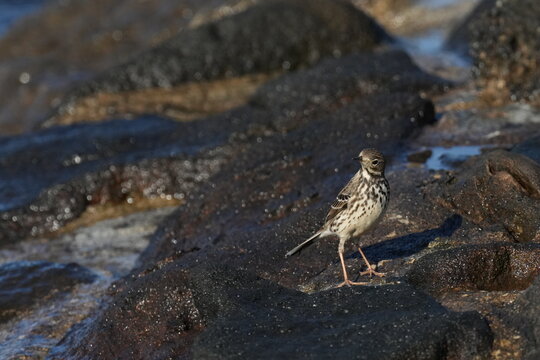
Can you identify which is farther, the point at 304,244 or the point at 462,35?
the point at 462,35

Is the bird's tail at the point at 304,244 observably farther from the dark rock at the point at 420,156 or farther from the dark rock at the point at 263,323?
the dark rock at the point at 420,156

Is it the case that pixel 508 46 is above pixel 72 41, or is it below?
below

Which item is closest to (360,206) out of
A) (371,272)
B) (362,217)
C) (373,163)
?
(362,217)

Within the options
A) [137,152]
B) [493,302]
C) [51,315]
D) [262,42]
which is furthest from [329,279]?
[262,42]

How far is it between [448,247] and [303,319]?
1.57 metres

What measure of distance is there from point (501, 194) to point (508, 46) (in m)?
5.19

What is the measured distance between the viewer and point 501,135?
9789mm

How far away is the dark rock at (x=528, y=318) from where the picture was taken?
5086 millimetres

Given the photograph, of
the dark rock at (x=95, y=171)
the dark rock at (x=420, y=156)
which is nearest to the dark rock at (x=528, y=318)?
the dark rock at (x=420, y=156)

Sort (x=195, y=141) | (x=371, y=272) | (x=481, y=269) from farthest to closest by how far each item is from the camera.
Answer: (x=195, y=141) < (x=371, y=272) < (x=481, y=269)

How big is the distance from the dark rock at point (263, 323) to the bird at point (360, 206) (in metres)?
0.73

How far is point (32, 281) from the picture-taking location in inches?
360

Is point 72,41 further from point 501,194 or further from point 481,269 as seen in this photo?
point 481,269

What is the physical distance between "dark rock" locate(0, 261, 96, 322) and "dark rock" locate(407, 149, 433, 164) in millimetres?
3637
